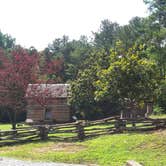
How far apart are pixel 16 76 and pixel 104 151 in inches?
611

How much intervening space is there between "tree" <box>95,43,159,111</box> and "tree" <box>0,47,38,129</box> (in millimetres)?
6311

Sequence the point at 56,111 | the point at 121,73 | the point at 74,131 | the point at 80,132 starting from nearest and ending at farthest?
1. the point at 80,132
2. the point at 74,131
3. the point at 121,73
4. the point at 56,111

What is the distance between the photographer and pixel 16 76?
32.0m

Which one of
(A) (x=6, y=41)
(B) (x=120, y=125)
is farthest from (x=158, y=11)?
(A) (x=6, y=41)

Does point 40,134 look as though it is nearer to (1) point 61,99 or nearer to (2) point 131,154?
(2) point 131,154

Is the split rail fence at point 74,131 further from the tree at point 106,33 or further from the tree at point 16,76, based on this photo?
the tree at point 106,33

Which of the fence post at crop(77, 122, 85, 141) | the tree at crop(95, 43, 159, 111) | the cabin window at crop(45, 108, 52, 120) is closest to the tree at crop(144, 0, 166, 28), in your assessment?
the tree at crop(95, 43, 159, 111)

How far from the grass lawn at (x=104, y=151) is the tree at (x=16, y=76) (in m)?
10.3

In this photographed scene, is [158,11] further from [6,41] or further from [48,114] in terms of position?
[6,41]

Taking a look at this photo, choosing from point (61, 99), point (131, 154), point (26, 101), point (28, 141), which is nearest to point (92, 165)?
point (131, 154)

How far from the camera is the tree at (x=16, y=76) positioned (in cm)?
3197

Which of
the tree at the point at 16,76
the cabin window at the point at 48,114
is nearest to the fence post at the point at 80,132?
the tree at the point at 16,76

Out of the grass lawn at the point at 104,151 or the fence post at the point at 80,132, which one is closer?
the grass lawn at the point at 104,151

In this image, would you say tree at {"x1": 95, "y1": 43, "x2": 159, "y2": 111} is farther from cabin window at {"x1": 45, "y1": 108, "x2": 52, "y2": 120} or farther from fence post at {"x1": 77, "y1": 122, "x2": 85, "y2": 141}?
cabin window at {"x1": 45, "y1": 108, "x2": 52, "y2": 120}
